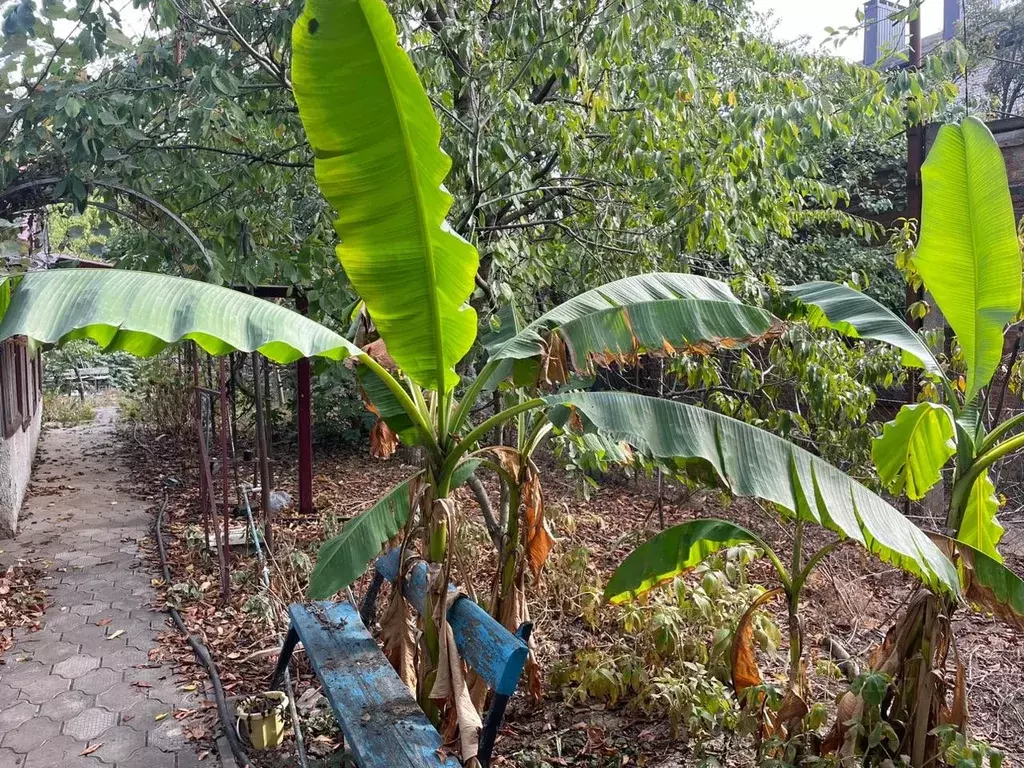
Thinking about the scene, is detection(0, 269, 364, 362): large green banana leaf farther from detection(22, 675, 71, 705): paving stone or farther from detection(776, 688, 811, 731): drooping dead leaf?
detection(22, 675, 71, 705): paving stone

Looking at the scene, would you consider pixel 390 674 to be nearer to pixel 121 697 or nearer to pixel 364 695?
pixel 364 695

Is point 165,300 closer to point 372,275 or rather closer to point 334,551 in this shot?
point 372,275

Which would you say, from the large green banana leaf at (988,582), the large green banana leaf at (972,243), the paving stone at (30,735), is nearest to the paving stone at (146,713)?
the paving stone at (30,735)

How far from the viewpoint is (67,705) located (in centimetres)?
441

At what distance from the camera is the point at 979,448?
319 centimetres

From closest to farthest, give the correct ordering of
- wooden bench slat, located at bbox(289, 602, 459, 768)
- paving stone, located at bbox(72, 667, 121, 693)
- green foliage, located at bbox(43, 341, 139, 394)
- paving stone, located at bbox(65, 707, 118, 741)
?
wooden bench slat, located at bbox(289, 602, 459, 768) → paving stone, located at bbox(65, 707, 118, 741) → paving stone, located at bbox(72, 667, 121, 693) → green foliage, located at bbox(43, 341, 139, 394)

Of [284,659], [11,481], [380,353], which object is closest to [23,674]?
[284,659]

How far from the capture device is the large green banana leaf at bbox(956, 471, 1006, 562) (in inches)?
137

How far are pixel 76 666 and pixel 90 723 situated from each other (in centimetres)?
82

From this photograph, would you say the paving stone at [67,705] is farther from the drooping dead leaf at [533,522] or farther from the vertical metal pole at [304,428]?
the vertical metal pole at [304,428]

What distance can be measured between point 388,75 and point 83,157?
3.56 metres

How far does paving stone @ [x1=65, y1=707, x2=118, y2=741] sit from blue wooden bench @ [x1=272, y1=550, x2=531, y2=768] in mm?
980

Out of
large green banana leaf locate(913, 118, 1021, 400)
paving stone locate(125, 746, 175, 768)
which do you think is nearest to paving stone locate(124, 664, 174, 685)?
paving stone locate(125, 746, 175, 768)

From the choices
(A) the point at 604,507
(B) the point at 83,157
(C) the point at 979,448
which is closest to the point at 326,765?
(C) the point at 979,448
